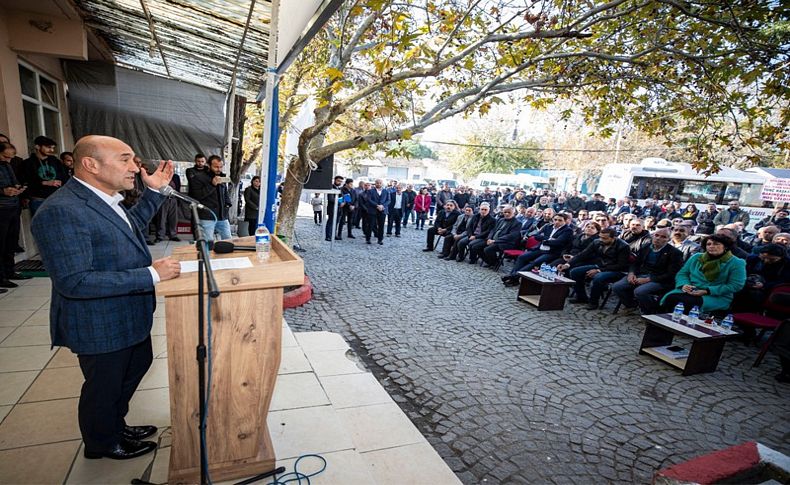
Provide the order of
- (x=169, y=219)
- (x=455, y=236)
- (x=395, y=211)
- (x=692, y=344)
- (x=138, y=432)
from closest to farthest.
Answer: (x=138, y=432) < (x=692, y=344) < (x=169, y=219) < (x=455, y=236) < (x=395, y=211)

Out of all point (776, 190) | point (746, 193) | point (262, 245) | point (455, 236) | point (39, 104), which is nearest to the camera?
point (262, 245)

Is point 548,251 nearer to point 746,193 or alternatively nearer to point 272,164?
point 272,164

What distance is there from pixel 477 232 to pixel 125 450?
27.3ft

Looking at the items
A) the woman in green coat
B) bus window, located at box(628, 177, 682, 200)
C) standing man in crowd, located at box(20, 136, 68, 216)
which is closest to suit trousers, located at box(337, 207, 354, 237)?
standing man in crowd, located at box(20, 136, 68, 216)

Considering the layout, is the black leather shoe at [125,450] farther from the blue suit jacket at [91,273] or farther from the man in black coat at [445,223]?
the man in black coat at [445,223]

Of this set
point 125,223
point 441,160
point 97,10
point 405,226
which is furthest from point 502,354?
point 441,160

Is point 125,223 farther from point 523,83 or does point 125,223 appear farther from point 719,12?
point 719,12

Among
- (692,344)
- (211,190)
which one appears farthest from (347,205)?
(692,344)

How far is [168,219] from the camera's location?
8750mm

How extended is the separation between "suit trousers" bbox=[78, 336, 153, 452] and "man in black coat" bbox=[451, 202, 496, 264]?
7.77 metres

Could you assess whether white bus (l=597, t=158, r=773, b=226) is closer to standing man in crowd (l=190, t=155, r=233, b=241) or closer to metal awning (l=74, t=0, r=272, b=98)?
metal awning (l=74, t=0, r=272, b=98)

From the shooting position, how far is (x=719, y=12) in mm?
4914

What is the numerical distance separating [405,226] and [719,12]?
37.9 feet

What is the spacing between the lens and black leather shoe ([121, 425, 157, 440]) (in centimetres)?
227
